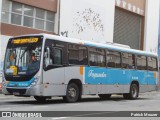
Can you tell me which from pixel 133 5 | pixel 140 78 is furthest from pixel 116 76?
pixel 133 5

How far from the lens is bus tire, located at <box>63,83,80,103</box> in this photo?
19906 millimetres

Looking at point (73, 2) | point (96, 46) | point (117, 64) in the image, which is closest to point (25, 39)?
point (96, 46)

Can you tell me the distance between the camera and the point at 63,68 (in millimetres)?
19422

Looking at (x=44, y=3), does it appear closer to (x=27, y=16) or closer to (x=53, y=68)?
(x=27, y=16)

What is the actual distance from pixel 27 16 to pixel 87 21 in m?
7.51

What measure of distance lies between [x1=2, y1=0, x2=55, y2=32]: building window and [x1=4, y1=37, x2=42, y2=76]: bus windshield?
1128cm

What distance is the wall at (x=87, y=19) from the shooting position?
35.5m

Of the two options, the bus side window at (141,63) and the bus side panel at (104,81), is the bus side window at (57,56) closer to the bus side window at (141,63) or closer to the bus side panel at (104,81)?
the bus side panel at (104,81)

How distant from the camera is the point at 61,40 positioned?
19562mm

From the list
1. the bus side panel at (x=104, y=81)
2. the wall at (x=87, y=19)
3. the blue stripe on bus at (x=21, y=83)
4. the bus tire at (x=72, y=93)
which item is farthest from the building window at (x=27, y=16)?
the blue stripe on bus at (x=21, y=83)

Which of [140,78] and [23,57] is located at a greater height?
[23,57]

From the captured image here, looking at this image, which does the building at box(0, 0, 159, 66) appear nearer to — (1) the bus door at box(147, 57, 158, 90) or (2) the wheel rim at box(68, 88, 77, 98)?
(1) the bus door at box(147, 57, 158, 90)

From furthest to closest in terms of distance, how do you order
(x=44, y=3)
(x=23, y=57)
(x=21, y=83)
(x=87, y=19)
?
(x=87, y=19)
(x=44, y=3)
(x=23, y=57)
(x=21, y=83)

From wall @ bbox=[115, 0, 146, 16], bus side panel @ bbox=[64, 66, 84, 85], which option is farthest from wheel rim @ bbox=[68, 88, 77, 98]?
wall @ bbox=[115, 0, 146, 16]
